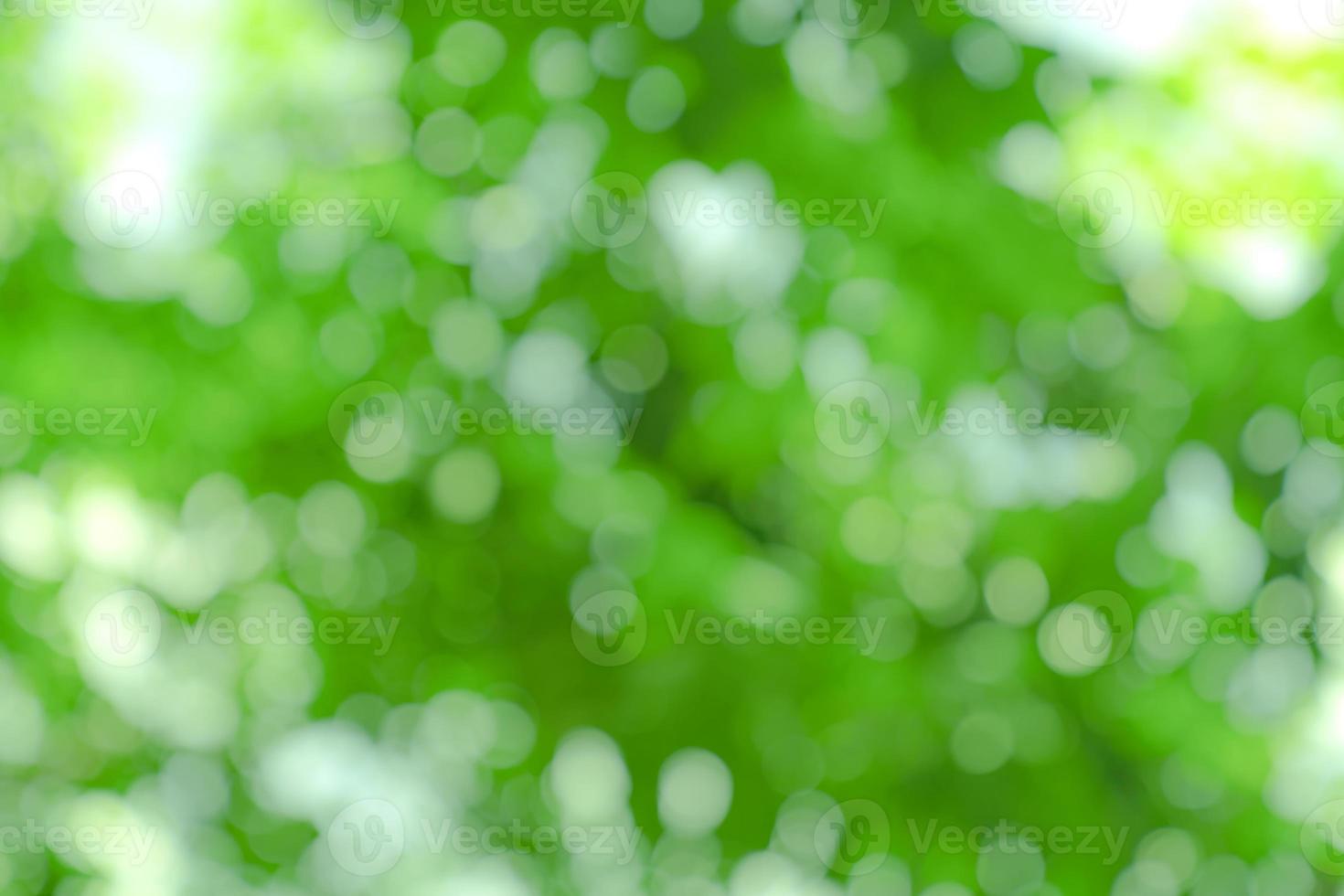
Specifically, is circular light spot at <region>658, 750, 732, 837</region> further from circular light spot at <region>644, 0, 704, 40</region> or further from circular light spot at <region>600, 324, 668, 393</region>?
circular light spot at <region>644, 0, 704, 40</region>

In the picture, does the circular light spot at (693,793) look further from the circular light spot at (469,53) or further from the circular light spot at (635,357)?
the circular light spot at (469,53)

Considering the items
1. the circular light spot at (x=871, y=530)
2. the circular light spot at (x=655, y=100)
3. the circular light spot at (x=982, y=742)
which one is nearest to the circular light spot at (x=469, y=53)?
the circular light spot at (x=655, y=100)

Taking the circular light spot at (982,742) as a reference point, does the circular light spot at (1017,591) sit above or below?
above

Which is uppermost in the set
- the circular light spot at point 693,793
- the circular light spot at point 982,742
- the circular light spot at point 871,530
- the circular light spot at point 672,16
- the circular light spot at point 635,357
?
the circular light spot at point 672,16

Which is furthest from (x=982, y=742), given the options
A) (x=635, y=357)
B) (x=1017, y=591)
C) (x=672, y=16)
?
(x=672, y=16)

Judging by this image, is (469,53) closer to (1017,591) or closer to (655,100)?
(655,100)

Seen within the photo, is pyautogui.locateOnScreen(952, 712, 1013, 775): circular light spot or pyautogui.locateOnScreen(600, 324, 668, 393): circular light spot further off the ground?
pyautogui.locateOnScreen(600, 324, 668, 393): circular light spot

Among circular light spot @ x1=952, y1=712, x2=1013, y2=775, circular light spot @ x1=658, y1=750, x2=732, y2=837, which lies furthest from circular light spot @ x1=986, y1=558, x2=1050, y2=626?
circular light spot @ x1=658, y1=750, x2=732, y2=837

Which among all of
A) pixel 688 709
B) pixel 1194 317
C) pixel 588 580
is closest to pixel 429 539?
pixel 588 580

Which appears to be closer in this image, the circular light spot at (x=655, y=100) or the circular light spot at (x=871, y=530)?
the circular light spot at (x=655, y=100)

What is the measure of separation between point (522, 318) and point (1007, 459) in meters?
0.28

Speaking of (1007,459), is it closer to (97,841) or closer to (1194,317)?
(1194,317)

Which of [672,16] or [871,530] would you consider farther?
[871,530]

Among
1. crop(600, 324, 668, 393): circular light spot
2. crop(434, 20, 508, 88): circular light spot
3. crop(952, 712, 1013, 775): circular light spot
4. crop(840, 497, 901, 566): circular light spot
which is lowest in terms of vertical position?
crop(952, 712, 1013, 775): circular light spot
